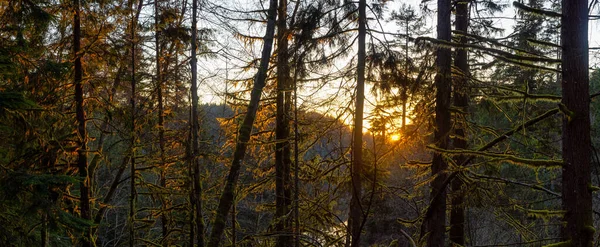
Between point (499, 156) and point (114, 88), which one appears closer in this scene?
point (499, 156)

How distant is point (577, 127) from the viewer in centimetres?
427

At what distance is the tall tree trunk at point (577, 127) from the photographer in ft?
13.9

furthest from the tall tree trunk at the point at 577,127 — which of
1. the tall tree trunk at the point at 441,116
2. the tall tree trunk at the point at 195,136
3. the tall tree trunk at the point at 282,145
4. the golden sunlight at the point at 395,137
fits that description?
the tall tree trunk at the point at 195,136

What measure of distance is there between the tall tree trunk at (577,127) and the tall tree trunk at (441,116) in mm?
2160

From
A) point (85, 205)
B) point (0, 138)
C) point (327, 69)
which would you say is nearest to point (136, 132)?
point (85, 205)

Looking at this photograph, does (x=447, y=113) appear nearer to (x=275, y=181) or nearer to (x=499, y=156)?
(x=499, y=156)

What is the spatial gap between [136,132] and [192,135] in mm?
1479

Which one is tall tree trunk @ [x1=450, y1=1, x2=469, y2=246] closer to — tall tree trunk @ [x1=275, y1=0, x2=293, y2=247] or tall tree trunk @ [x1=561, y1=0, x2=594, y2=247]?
tall tree trunk @ [x1=561, y1=0, x2=594, y2=247]

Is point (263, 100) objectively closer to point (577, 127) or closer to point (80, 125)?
point (80, 125)

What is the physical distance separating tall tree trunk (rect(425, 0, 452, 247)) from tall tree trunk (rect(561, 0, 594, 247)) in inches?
85.0

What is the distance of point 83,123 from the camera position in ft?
26.7

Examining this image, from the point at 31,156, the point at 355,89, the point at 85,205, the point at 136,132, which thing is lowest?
the point at 85,205

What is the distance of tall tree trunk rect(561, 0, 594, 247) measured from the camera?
424cm

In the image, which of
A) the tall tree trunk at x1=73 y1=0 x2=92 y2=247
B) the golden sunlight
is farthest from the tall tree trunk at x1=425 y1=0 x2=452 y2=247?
the tall tree trunk at x1=73 y1=0 x2=92 y2=247
